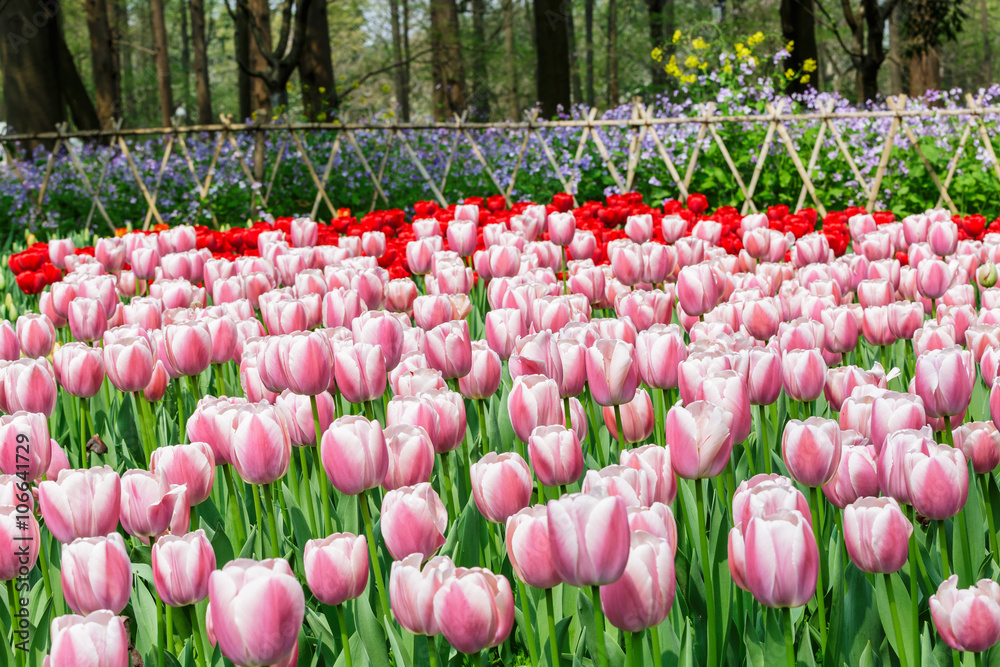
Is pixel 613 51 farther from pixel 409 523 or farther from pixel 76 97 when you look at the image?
pixel 409 523

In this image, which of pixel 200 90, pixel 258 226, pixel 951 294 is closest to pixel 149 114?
pixel 200 90

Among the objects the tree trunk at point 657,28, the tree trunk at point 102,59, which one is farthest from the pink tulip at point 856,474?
the tree trunk at point 657,28

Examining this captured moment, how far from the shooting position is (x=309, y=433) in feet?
6.40

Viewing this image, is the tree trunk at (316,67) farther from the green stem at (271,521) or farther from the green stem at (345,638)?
the green stem at (345,638)

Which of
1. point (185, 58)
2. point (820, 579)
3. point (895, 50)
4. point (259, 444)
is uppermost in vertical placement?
point (185, 58)

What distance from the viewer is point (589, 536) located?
A: 1045mm

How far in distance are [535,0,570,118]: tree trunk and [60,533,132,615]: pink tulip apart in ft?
45.4

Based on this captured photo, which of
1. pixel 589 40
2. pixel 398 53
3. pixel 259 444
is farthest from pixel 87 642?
pixel 398 53

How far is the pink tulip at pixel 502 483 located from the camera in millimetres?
1403

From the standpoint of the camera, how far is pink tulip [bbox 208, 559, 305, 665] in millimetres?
1076

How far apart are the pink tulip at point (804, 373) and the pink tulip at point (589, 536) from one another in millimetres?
996

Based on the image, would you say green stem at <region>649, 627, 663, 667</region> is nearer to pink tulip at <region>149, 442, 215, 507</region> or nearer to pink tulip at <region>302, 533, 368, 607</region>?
pink tulip at <region>302, 533, 368, 607</region>

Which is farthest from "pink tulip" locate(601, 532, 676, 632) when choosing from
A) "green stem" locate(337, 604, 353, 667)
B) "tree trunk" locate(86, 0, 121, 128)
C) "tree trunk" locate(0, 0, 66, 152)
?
"tree trunk" locate(86, 0, 121, 128)

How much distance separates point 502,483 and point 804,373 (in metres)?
0.83
